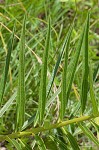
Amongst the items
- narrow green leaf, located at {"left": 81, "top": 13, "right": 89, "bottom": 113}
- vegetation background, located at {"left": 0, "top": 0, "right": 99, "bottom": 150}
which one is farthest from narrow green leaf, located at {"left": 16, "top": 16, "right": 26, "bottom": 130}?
narrow green leaf, located at {"left": 81, "top": 13, "right": 89, "bottom": 113}

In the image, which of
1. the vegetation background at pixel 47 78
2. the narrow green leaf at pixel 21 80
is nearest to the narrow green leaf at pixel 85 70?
the vegetation background at pixel 47 78

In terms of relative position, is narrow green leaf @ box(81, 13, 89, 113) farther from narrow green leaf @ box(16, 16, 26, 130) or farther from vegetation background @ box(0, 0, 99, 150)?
narrow green leaf @ box(16, 16, 26, 130)

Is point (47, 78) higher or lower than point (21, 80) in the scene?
lower

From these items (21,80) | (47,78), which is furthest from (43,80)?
(47,78)

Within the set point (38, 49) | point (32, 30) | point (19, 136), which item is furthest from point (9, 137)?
point (32, 30)

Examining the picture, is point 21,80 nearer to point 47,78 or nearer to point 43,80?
point 43,80

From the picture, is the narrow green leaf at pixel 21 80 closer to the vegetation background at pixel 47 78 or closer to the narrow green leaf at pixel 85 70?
the vegetation background at pixel 47 78

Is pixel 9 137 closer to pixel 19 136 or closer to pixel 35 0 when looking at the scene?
pixel 19 136

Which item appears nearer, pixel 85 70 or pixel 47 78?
pixel 85 70
